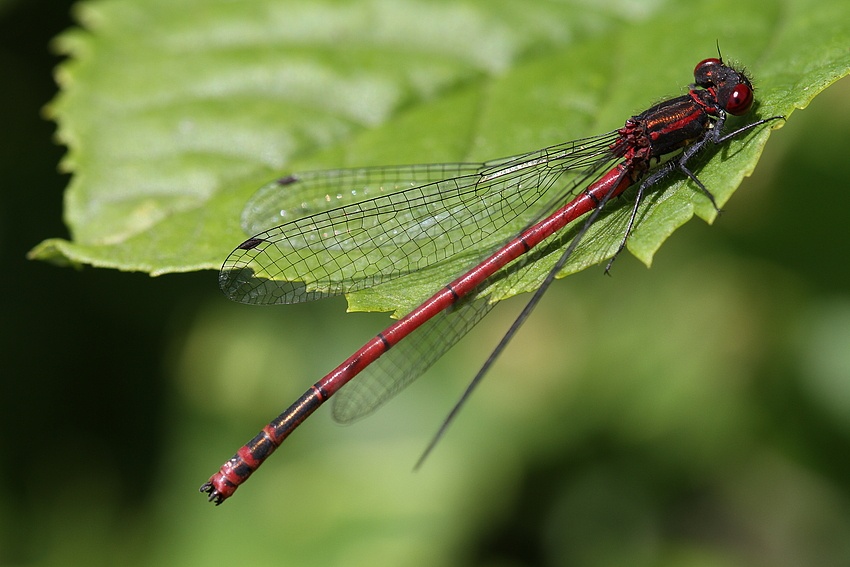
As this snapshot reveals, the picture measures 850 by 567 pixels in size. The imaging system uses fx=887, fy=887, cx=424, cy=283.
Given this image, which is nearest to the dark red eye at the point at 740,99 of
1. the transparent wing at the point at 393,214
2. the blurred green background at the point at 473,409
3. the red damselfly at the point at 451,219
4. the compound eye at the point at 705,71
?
the red damselfly at the point at 451,219

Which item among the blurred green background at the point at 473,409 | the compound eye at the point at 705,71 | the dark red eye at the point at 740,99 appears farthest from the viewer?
the blurred green background at the point at 473,409

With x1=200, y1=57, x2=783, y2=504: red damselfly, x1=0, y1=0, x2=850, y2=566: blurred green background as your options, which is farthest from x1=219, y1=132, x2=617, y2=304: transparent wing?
x1=0, y1=0, x2=850, y2=566: blurred green background

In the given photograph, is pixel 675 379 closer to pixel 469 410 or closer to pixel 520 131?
pixel 469 410

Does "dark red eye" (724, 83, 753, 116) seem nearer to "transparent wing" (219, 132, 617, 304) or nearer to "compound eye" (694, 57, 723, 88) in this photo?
"compound eye" (694, 57, 723, 88)

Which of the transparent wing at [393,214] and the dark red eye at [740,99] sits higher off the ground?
the transparent wing at [393,214]

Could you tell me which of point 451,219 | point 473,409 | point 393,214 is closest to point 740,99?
point 451,219

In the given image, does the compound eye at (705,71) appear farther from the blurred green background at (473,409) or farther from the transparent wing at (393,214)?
the blurred green background at (473,409)

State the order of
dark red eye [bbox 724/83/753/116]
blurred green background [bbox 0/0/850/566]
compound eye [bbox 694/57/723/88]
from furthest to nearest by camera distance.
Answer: blurred green background [bbox 0/0/850/566]
compound eye [bbox 694/57/723/88]
dark red eye [bbox 724/83/753/116]
